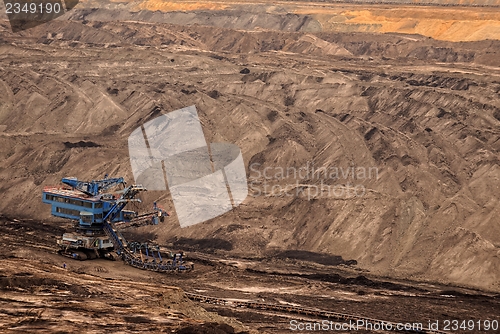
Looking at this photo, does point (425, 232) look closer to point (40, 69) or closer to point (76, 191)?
point (76, 191)

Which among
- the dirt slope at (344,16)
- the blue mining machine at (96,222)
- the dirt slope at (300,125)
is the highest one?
the dirt slope at (344,16)

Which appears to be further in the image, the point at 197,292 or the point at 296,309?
the point at 197,292

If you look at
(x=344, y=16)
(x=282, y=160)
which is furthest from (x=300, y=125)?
(x=344, y=16)

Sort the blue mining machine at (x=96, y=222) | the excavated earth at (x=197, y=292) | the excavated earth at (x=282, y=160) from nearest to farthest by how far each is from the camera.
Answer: the excavated earth at (x=197, y=292), the excavated earth at (x=282, y=160), the blue mining machine at (x=96, y=222)

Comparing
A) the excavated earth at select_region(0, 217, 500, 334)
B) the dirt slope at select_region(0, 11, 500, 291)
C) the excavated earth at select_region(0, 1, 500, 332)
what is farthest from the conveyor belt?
the dirt slope at select_region(0, 11, 500, 291)

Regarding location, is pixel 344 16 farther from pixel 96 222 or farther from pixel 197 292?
pixel 197 292

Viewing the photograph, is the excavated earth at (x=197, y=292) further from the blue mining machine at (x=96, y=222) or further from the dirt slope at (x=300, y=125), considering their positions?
the dirt slope at (x=300, y=125)

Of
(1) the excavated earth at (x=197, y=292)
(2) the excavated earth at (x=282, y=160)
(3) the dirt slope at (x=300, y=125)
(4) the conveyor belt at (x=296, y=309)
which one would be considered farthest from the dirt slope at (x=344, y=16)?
(4) the conveyor belt at (x=296, y=309)
